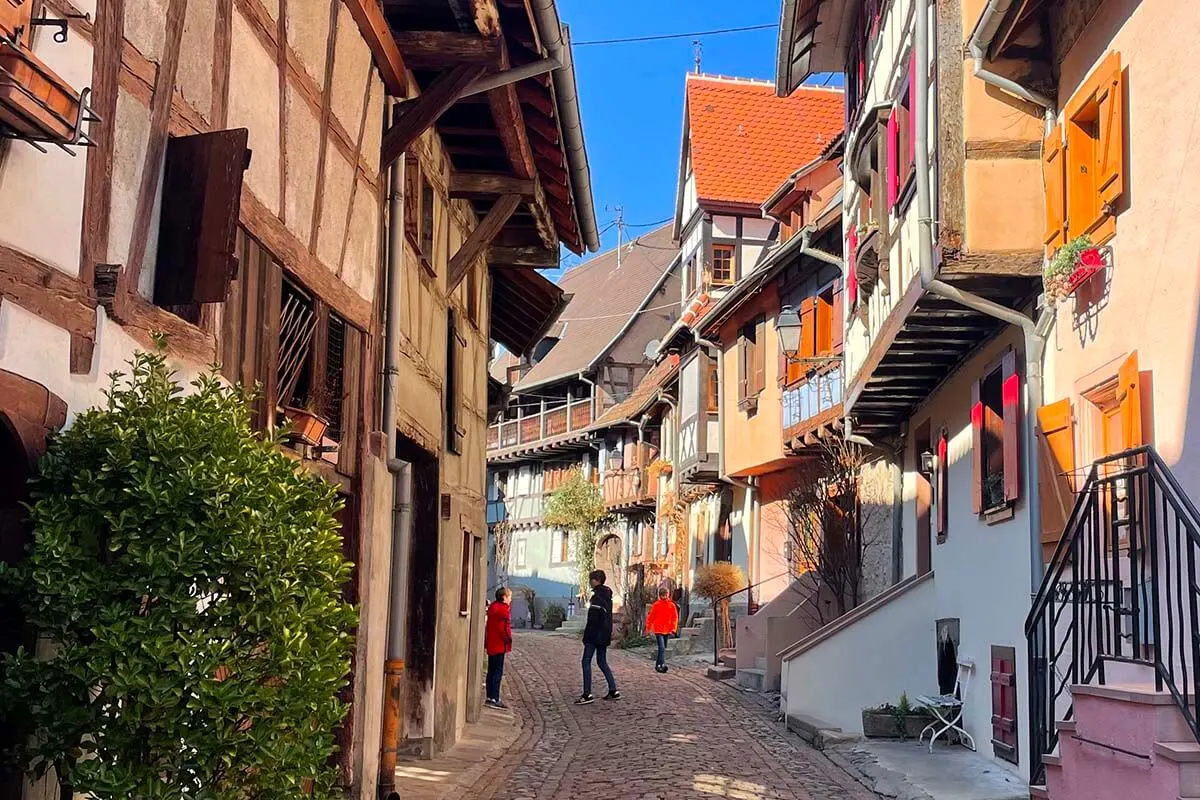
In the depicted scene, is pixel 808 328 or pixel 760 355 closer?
pixel 808 328

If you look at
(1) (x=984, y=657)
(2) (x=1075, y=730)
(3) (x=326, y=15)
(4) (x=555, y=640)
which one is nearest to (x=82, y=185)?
(3) (x=326, y=15)

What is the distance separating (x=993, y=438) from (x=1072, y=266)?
136 inches

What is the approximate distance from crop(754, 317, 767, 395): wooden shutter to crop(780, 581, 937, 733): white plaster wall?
29.3 ft

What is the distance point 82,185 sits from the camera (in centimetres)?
452

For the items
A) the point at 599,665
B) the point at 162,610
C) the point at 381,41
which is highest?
the point at 381,41

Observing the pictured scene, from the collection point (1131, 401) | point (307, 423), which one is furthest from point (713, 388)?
point (307, 423)

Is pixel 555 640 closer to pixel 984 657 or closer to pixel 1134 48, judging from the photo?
pixel 984 657

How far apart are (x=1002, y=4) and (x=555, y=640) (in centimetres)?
2519

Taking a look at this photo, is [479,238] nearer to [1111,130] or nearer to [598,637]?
[1111,130]

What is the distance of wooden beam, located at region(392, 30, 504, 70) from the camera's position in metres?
9.09

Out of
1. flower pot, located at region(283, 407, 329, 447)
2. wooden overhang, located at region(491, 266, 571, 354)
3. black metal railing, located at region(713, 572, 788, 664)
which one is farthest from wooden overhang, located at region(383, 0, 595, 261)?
black metal railing, located at region(713, 572, 788, 664)

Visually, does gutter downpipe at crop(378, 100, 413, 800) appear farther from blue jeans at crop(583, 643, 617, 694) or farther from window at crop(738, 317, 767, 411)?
window at crop(738, 317, 767, 411)

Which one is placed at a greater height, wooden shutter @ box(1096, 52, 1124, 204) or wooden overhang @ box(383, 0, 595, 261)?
wooden overhang @ box(383, 0, 595, 261)

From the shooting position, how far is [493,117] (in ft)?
35.6
